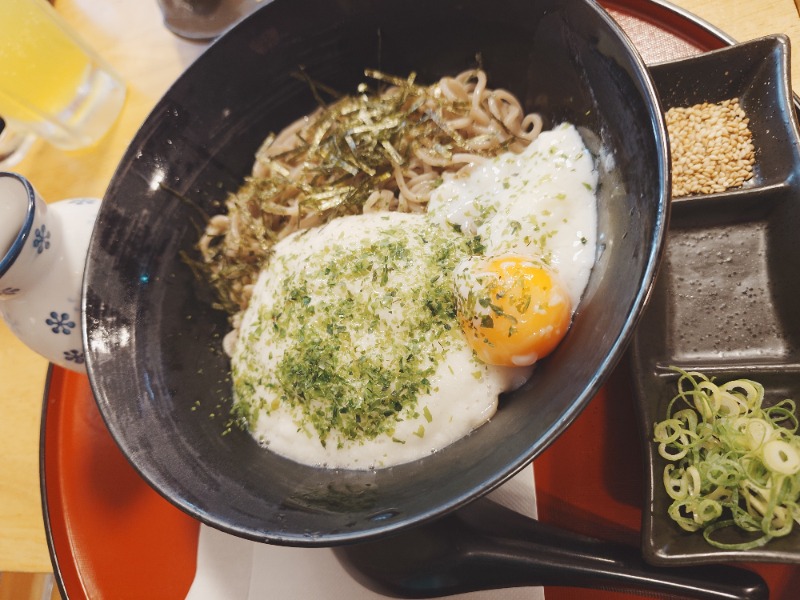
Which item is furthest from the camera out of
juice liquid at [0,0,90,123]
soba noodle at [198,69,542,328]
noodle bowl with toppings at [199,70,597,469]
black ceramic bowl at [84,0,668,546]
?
juice liquid at [0,0,90,123]

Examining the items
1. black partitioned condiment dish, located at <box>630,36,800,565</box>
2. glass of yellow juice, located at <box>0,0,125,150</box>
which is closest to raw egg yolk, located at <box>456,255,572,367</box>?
black partitioned condiment dish, located at <box>630,36,800,565</box>

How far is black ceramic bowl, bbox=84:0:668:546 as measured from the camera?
1.24 m

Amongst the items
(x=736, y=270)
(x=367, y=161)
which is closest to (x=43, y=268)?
(x=367, y=161)

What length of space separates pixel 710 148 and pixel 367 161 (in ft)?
3.75

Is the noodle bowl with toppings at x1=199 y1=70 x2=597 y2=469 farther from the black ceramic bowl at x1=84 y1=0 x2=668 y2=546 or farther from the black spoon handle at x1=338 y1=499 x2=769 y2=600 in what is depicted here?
the black spoon handle at x1=338 y1=499 x2=769 y2=600

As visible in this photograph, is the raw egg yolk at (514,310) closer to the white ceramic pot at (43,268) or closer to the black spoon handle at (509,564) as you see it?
the black spoon handle at (509,564)

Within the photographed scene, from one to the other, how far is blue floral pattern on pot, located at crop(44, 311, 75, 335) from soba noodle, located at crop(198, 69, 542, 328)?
453 mm

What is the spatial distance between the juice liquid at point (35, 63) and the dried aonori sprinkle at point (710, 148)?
2441 millimetres

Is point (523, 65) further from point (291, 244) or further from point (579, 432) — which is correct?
point (579, 432)

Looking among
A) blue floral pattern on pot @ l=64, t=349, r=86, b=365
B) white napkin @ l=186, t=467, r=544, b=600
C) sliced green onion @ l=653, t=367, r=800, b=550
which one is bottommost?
white napkin @ l=186, t=467, r=544, b=600

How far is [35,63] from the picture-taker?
2.26 meters

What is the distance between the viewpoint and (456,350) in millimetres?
1514

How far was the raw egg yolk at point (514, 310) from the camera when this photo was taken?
1.37 metres

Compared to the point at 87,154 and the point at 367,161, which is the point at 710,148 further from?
the point at 87,154
